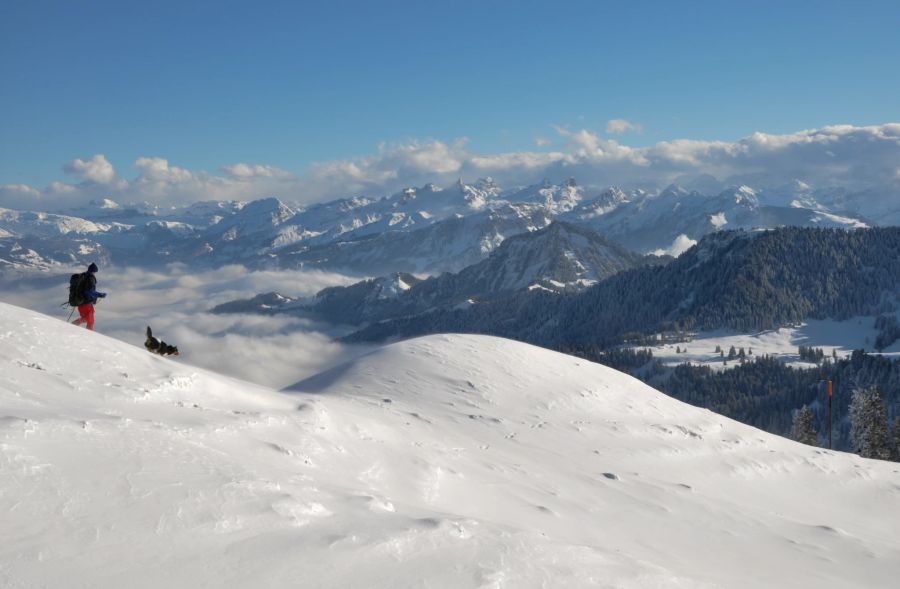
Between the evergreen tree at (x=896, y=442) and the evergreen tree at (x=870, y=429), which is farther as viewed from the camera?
the evergreen tree at (x=896, y=442)

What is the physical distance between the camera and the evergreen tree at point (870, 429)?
63.3 meters

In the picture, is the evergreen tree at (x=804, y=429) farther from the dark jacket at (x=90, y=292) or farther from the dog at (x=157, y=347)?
the dark jacket at (x=90, y=292)

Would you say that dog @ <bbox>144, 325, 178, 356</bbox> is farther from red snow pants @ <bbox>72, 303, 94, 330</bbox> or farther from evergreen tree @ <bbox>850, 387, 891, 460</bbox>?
evergreen tree @ <bbox>850, 387, 891, 460</bbox>

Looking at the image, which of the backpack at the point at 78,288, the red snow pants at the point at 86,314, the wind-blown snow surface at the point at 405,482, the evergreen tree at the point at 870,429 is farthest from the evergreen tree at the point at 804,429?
the backpack at the point at 78,288

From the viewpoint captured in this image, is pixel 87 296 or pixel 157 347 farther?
pixel 157 347

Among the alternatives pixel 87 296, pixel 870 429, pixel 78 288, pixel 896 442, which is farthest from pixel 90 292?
pixel 896 442

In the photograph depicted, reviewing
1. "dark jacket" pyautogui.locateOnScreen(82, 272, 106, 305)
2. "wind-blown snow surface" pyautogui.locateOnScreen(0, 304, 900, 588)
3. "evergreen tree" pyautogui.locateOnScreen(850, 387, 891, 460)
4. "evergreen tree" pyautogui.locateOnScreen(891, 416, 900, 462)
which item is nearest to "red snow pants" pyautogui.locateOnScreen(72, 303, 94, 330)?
"dark jacket" pyautogui.locateOnScreen(82, 272, 106, 305)

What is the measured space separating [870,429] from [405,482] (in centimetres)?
6351

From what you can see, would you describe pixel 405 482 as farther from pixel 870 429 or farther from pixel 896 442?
pixel 896 442

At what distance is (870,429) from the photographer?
209ft

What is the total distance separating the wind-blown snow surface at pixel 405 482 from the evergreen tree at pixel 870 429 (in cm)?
3460

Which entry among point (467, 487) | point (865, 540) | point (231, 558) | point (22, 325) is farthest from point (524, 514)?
point (22, 325)

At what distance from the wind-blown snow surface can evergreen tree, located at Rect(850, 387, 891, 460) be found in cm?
3460

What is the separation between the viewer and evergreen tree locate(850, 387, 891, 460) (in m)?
63.3
